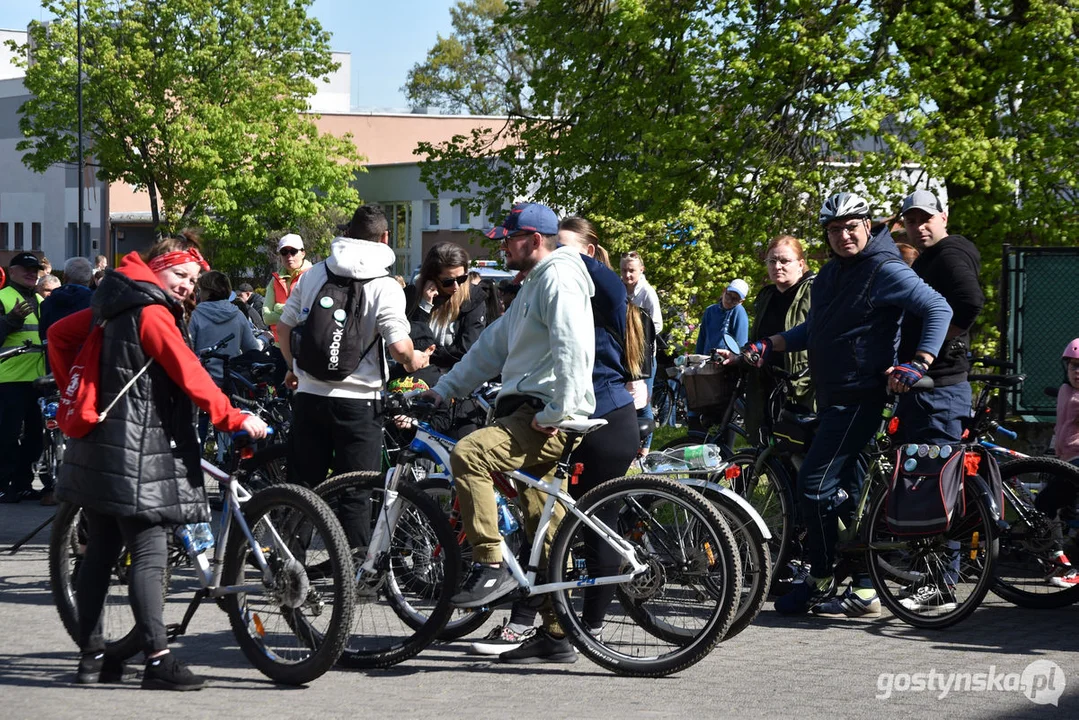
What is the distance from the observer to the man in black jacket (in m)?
7.10

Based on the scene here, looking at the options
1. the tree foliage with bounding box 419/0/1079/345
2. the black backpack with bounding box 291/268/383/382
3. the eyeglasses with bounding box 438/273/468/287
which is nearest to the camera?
the black backpack with bounding box 291/268/383/382

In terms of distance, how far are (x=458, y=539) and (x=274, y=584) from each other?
810 millimetres

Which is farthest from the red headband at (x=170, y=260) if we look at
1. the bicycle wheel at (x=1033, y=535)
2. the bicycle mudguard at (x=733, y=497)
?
the bicycle wheel at (x=1033, y=535)

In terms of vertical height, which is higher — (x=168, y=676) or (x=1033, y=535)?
(x=1033, y=535)

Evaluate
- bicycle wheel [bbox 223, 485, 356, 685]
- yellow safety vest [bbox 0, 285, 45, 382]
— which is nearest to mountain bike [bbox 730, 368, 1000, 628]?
bicycle wheel [bbox 223, 485, 356, 685]

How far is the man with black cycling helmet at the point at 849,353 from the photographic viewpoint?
6.90 metres

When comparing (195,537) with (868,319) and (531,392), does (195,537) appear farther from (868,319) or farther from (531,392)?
(868,319)

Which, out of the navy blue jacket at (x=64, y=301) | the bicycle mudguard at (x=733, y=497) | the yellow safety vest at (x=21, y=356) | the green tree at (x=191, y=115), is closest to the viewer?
the bicycle mudguard at (x=733, y=497)

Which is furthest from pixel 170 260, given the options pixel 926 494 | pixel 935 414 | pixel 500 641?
pixel 935 414

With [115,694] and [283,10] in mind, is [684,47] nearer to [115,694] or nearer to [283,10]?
[115,694]

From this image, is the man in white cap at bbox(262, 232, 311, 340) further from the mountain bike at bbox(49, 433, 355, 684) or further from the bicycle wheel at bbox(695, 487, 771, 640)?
the bicycle wheel at bbox(695, 487, 771, 640)

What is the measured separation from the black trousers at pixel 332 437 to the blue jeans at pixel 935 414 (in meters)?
2.59

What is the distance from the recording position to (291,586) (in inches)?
229

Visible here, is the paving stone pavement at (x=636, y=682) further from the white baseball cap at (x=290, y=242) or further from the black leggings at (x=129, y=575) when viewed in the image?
the white baseball cap at (x=290, y=242)
